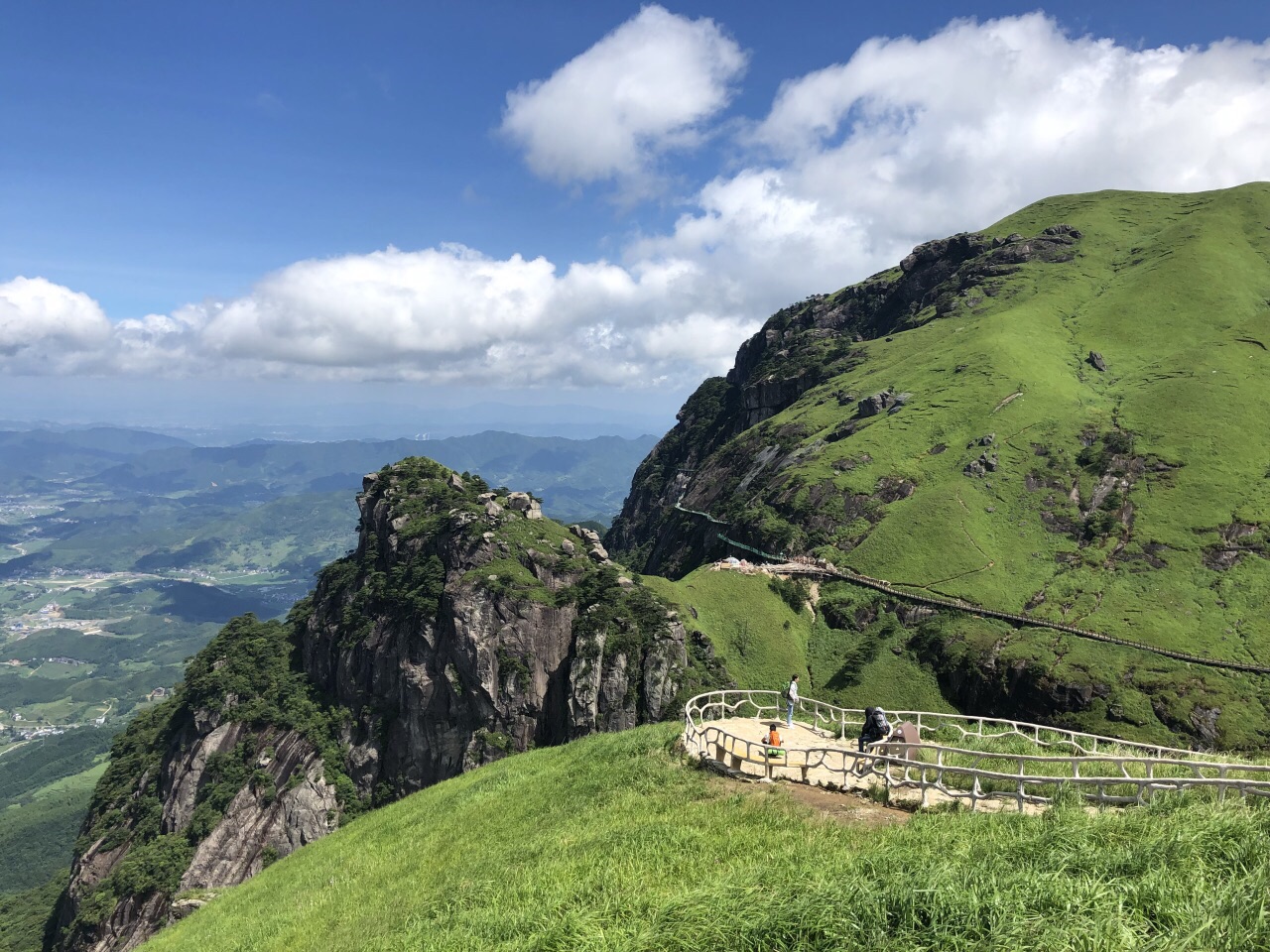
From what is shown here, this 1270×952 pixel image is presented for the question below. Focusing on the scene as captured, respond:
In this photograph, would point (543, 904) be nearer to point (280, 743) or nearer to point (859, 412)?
point (280, 743)

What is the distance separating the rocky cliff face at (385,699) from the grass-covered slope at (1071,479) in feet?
137

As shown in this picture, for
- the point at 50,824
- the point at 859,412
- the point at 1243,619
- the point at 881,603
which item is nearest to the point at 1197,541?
the point at 1243,619

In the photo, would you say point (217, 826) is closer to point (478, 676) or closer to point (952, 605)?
point (478, 676)

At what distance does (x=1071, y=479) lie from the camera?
109625mm

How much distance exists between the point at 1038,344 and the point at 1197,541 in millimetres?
66430

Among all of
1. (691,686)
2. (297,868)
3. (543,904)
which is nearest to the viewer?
(543,904)

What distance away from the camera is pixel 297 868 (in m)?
30.7

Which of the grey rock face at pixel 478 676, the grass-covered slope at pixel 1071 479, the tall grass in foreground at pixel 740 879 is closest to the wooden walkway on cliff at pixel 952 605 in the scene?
the grass-covered slope at pixel 1071 479

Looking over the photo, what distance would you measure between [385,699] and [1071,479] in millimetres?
109957

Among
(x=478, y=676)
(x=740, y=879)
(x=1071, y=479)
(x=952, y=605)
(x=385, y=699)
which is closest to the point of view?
(x=740, y=879)

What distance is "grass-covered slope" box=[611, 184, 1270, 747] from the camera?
8088 cm

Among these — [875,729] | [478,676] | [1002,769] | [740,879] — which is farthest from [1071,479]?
[740,879]

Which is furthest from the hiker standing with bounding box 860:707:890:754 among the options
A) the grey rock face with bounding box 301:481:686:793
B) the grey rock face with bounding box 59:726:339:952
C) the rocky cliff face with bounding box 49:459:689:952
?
the grey rock face with bounding box 59:726:339:952

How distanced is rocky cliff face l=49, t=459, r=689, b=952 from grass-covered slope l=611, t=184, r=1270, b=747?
4177 centimetres
